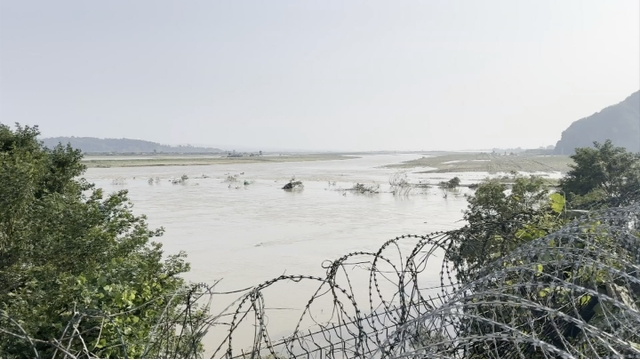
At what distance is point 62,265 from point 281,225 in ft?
46.1

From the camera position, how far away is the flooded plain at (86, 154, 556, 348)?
14430 millimetres

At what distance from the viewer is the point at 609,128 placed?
143m

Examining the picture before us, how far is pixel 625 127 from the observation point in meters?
142

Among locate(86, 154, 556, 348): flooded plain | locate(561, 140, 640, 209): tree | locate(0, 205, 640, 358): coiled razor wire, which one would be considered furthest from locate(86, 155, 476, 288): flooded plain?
locate(0, 205, 640, 358): coiled razor wire

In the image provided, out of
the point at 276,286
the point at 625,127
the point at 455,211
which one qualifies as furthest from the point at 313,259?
the point at 625,127

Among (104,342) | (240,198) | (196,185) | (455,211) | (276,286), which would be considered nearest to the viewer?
(104,342)

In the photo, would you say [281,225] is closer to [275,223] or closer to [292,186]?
[275,223]

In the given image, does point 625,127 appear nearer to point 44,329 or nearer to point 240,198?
point 240,198

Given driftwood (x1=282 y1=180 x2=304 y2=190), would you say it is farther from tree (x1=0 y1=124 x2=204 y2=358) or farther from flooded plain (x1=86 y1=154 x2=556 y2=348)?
tree (x1=0 y1=124 x2=204 y2=358)

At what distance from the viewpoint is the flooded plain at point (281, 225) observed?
1443 centimetres

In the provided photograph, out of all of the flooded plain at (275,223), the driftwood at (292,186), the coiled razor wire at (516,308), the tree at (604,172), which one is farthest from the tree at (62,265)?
the driftwood at (292,186)

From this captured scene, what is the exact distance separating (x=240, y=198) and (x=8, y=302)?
25097 millimetres

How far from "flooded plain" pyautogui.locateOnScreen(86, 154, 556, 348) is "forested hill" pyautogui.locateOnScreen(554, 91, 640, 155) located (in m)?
130

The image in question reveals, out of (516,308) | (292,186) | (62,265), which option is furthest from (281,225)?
(516,308)
